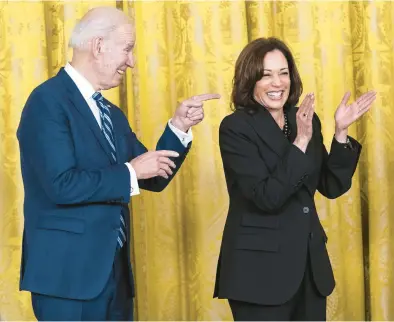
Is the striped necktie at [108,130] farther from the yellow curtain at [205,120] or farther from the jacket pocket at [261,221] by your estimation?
the yellow curtain at [205,120]

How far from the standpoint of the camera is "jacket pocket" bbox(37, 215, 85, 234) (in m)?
1.94

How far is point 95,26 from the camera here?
6.82ft

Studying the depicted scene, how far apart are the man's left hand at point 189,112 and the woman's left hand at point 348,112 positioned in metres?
0.37

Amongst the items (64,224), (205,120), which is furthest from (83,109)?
(205,120)

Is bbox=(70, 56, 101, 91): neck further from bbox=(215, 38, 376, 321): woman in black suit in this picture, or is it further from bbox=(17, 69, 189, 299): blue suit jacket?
bbox=(215, 38, 376, 321): woman in black suit

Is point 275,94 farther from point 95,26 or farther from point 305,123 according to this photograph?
point 95,26

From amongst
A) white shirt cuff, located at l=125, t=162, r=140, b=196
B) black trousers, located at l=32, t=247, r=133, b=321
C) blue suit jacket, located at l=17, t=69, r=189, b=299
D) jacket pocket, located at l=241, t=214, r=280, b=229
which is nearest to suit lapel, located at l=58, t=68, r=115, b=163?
blue suit jacket, located at l=17, t=69, r=189, b=299

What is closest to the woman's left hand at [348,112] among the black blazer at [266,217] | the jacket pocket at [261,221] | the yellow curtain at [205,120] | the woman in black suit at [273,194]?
the woman in black suit at [273,194]

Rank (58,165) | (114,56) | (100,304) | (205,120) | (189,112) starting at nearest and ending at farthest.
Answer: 1. (58,165)
2. (100,304)
3. (114,56)
4. (189,112)
5. (205,120)

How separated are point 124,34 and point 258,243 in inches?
28.1

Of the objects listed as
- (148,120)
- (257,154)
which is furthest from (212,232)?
(257,154)

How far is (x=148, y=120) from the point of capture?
3307mm

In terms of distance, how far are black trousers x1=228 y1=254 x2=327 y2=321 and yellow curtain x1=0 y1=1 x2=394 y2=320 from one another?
4.13 ft

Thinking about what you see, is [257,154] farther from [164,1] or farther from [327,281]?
[164,1]
